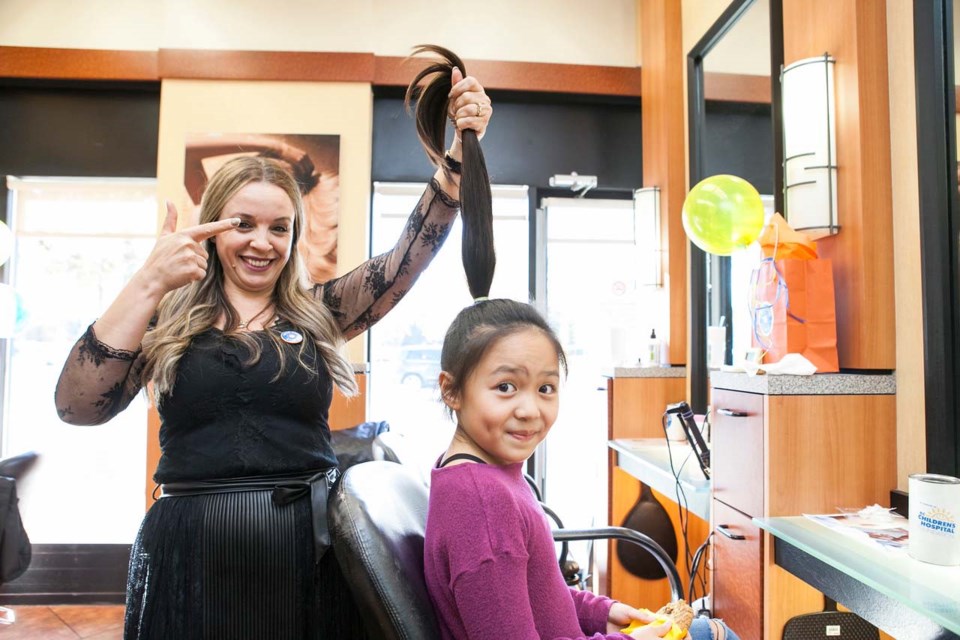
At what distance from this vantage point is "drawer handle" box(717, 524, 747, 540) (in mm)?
1818

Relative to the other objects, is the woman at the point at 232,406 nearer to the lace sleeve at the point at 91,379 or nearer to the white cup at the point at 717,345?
the lace sleeve at the point at 91,379

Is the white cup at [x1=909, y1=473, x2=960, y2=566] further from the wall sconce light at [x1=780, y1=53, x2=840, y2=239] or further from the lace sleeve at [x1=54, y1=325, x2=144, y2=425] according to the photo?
the lace sleeve at [x1=54, y1=325, x2=144, y2=425]

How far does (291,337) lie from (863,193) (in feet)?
5.47

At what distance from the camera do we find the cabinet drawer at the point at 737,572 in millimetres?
1739

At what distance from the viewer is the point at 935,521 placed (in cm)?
131

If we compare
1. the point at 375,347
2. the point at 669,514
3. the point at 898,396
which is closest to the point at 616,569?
the point at 669,514

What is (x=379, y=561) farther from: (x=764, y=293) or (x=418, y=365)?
(x=418, y=365)

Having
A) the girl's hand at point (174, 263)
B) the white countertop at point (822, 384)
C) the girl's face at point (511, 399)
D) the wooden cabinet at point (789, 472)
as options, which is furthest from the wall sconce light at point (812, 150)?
the girl's hand at point (174, 263)

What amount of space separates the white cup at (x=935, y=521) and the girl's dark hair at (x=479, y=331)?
0.92m

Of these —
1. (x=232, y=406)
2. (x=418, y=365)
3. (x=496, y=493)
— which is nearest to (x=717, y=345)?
(x=418, y=365)

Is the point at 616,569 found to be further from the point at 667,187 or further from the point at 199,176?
the point at 199,176

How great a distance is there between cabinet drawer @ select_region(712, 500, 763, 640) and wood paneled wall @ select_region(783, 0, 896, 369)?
23.1 inches

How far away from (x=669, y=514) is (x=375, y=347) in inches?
79.3

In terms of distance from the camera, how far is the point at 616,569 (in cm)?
294
